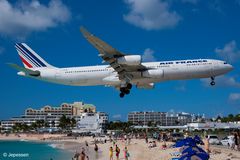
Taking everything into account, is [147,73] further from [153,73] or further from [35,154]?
[35,154]

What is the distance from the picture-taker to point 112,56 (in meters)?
43.1

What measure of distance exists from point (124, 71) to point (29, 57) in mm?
16031

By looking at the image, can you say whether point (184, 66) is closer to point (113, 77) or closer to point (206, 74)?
point (206, 74)

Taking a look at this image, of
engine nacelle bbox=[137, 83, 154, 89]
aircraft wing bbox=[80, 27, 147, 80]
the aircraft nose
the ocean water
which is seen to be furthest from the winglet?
the ocean water

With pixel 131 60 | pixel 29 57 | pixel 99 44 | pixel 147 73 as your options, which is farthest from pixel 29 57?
pixel 147 73

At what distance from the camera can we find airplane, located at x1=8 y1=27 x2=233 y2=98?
141 feet

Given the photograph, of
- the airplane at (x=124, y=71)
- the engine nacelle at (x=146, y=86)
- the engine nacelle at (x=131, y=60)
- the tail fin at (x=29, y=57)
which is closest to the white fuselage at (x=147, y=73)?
the airplane at (x=124, y=71)

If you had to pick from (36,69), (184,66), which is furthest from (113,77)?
(36,69)

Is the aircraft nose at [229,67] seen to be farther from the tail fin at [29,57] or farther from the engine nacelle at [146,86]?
the tail fin at [29,57]

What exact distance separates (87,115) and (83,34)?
464 ft

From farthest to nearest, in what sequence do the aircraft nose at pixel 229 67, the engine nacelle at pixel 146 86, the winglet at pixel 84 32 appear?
the engine nacelle at pixel 146 86
the aircraft nose at pixel 229 67
the winglet at pixel 84 32

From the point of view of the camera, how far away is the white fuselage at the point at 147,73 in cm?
4357

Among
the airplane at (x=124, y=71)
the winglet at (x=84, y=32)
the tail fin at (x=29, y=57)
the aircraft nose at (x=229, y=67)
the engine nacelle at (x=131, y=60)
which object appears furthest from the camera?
the tail fin at (x=29, y=57)

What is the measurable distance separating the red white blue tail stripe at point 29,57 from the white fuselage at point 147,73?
10.5ft
